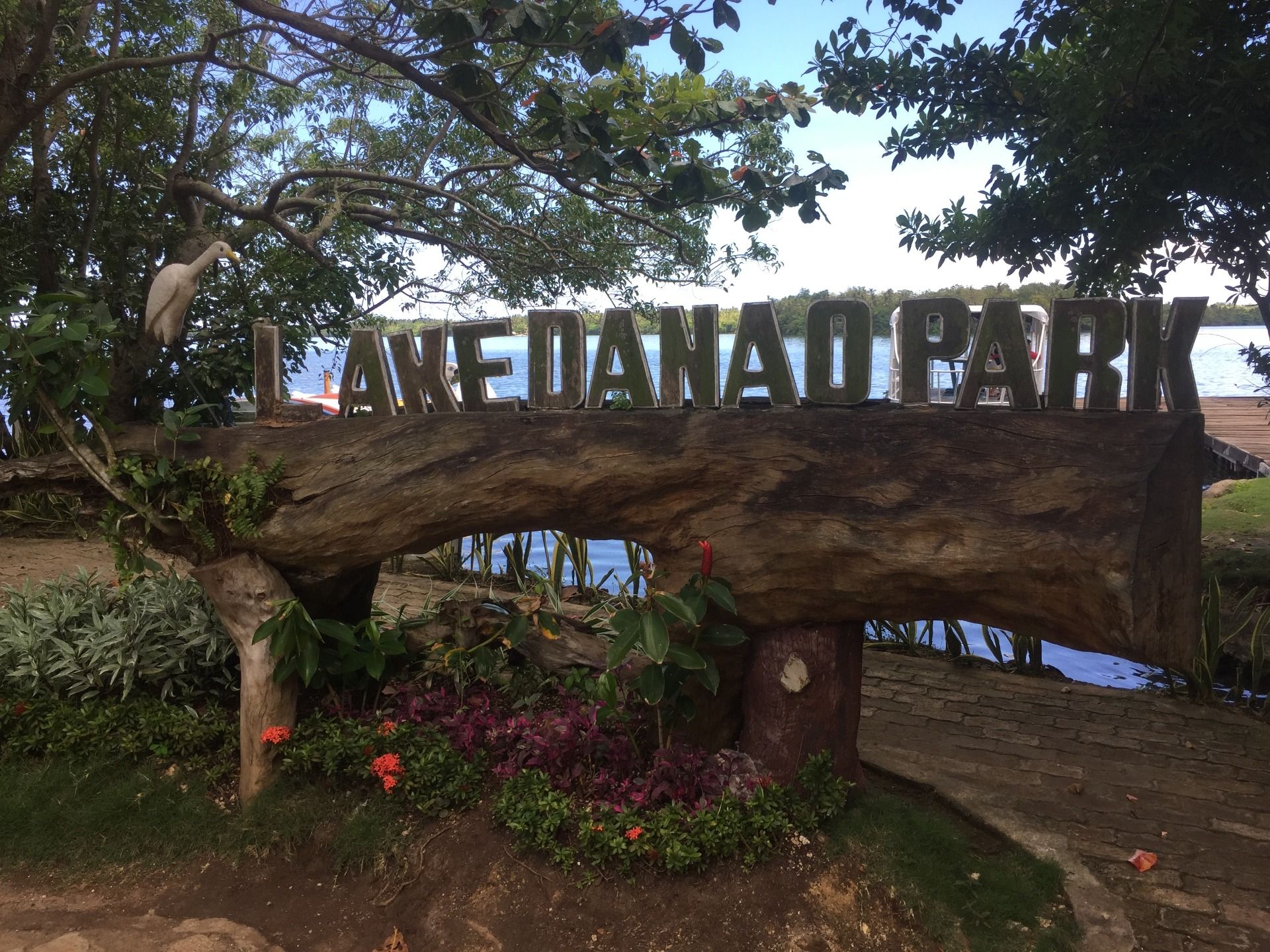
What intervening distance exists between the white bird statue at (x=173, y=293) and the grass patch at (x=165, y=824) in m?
2.35

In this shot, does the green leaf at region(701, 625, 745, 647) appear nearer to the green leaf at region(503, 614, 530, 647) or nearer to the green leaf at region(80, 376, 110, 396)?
the green leaf at region(503, 614, 530, 647)

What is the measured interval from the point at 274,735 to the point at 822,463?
9.60ft

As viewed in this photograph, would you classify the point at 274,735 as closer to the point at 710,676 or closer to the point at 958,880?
the point at 710,676

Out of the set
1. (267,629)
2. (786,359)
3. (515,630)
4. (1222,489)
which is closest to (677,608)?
(515,630)

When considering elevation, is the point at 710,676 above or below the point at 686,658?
below

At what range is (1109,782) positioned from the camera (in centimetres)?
468

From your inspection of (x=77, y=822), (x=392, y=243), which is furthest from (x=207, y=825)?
(x=392, y=243)

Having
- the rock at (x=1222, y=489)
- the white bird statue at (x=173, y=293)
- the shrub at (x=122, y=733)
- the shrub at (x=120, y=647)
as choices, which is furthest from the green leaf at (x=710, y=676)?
the rock at (x=1222, y=489)

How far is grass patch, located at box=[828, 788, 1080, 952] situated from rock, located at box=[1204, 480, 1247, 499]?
24.6 ft

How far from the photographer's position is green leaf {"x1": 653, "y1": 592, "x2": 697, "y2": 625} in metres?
3.35

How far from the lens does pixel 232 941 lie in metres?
3.32

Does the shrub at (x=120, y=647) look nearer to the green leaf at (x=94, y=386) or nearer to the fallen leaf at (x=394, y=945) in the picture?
the green leaf at (x=94, y=386)

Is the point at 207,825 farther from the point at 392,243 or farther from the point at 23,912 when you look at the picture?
the point at 392,243

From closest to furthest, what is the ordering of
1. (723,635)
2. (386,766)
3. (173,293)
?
(723,635)
(386,766)
(173,293)
